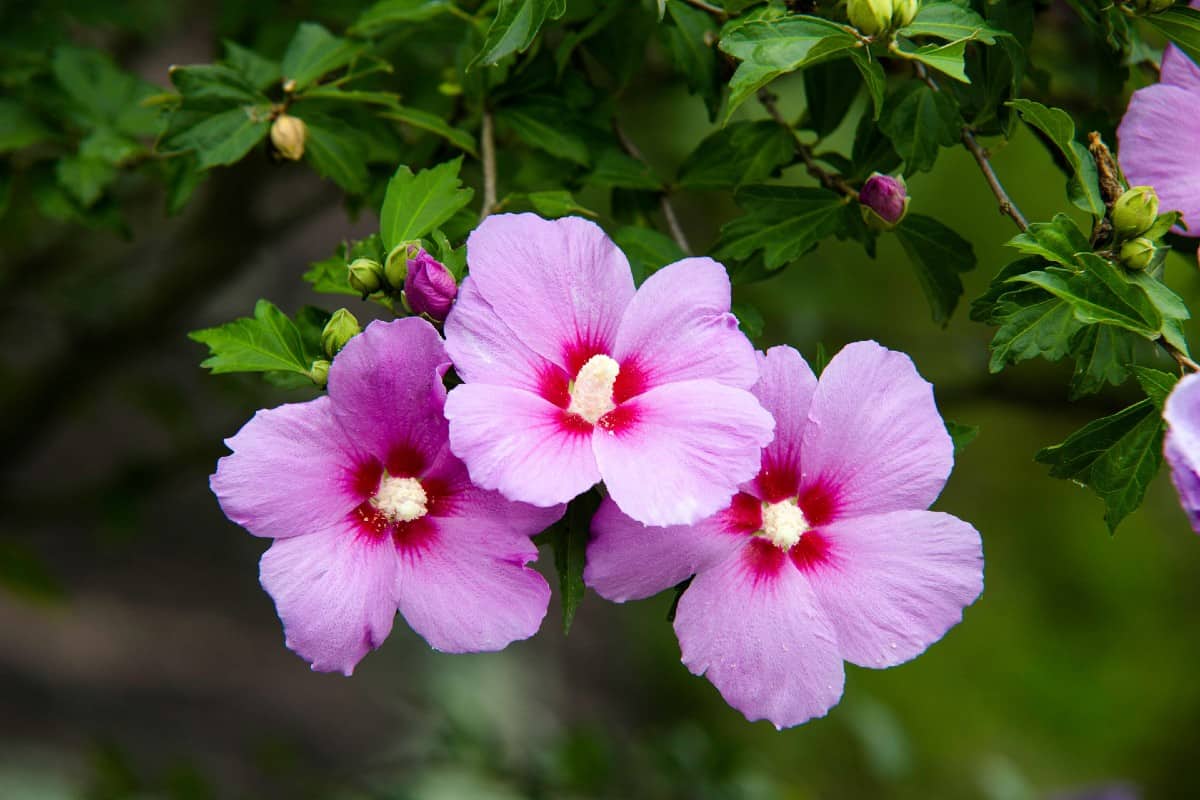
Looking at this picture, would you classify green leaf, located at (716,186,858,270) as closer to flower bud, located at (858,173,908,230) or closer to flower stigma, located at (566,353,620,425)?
flower bud, located at (858,173,908,230)

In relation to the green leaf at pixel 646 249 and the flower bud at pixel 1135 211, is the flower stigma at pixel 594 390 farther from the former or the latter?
the flower bud at pixel 1135 211

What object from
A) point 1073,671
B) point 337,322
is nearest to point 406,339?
point 337,322

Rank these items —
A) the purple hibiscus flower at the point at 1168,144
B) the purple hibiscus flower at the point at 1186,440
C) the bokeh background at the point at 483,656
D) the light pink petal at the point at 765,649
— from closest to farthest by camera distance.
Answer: the purple hibiscus flower at the point at 1186,440, the light pink petal at the point at 765,649, the purple hibiscus flower at the point at 1168,144, the bokeh background at the point at 483,656

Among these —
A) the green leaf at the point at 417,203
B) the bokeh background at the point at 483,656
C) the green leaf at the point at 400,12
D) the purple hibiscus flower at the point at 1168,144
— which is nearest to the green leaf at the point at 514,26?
the green leaf at the point at 417,203

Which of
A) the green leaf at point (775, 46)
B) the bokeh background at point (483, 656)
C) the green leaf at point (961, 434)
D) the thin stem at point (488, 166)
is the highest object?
the green leaf at point (775, 46)

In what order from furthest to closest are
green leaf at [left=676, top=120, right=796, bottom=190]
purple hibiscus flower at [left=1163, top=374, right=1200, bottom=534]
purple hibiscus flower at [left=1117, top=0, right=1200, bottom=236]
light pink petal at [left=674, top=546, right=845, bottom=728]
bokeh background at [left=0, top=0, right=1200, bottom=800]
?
bokeh background at [left=0, top=0, right=1200, bottom=800]
green leaf at [left=676, top=120, right=796, bottom=190]
purple hibiscus flower at [left=1117, top=0, right=1200, bottom=236]
light pink petal at [left=674, top=546, right=845, bottom=728]
purple hibiscus flower at [left=1163, top=374, right=1200, bottom=534]

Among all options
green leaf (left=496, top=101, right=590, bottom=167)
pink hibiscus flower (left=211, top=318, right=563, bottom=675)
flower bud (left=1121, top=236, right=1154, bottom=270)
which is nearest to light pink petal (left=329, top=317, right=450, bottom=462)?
pink hibiscus flower (left=211, top=318, right=563, bottom=675)
